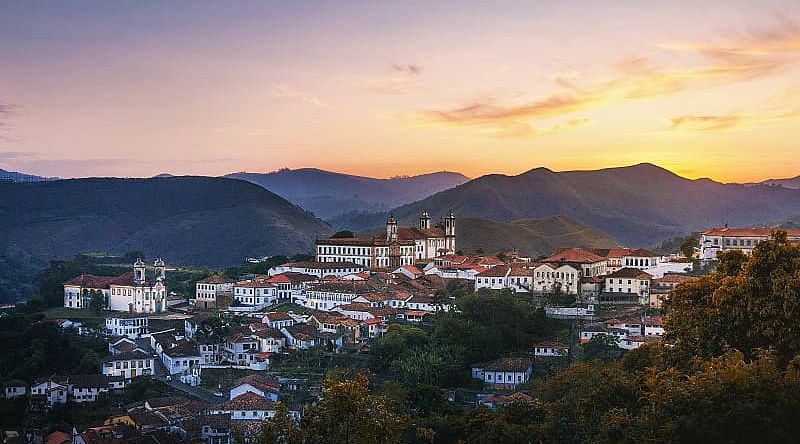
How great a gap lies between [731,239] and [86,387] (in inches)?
1120

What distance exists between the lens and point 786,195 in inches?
6033

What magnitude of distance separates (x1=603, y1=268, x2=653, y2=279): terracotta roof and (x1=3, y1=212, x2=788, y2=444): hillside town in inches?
3.1

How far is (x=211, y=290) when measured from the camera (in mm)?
42500

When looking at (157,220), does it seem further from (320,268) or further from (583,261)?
(583,261)

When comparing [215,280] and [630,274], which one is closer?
[630,274]

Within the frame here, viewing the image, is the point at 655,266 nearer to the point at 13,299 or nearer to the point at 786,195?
the point at 13,299

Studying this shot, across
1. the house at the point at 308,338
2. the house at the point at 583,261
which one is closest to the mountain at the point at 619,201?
the house at the point at 583,261

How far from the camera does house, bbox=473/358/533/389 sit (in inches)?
1096

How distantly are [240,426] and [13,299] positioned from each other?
155 feet

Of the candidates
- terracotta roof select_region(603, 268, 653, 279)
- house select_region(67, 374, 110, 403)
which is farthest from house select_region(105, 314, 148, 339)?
terracotta roof select_region(603, 268, 653, 279)

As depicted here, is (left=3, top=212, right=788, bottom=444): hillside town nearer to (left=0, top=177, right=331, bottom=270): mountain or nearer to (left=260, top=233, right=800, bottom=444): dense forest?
(left=260, top=233, right=800, bottom=444): dense forest

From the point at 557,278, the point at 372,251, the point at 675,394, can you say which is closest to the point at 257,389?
the point at 557,278

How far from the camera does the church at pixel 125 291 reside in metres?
41.4

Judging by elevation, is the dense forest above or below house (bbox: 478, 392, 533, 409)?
above
